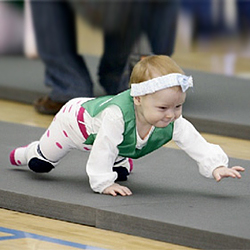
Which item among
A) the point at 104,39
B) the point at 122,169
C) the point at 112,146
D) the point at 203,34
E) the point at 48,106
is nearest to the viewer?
the point at 112,146

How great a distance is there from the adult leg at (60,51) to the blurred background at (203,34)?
12.3 inches

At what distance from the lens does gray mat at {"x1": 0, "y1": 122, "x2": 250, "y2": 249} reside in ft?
9.00

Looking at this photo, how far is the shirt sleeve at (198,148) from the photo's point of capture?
10.0ft

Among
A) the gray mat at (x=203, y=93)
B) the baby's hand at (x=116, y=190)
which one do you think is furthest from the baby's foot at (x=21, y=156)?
the gray mat at (x=203, y=93)

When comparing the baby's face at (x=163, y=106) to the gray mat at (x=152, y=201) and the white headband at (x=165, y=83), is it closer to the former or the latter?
the white headband at (x=165, y=83)

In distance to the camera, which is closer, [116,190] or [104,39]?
[116,190]

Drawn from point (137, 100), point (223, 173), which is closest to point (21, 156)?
point (137, 100)

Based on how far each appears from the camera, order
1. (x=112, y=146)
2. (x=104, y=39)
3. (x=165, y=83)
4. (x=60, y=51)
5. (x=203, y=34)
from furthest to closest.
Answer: (x=203, y=34), (x=104, y=39), (x=60, y=51), (x=112, y=146), (x=165, y=83)

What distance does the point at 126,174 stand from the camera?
10.7 feet

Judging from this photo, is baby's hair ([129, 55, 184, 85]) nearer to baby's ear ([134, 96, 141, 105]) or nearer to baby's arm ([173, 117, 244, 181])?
baby's ear ([134, 96, 141, 105])

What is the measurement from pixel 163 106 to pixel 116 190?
1.23 feet

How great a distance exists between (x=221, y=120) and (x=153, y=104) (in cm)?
157

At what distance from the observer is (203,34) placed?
6773 millimetres

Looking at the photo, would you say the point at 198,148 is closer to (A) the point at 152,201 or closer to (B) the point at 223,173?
(B) the point at 223,173
